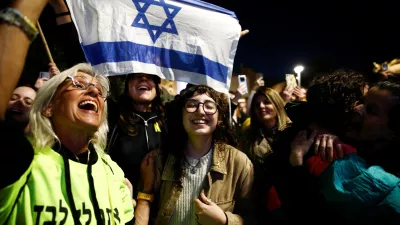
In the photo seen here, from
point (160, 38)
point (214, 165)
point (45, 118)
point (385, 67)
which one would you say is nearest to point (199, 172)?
point (214, 165)

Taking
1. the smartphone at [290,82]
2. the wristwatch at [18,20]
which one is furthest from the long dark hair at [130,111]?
the smartphone at [290,82]

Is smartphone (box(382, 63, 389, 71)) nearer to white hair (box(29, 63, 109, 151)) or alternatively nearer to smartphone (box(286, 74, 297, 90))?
smartphone (box(286, 74, 297, 90))

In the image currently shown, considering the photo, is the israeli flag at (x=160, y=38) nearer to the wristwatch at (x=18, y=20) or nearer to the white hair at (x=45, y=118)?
the white hair at (x=45, y=118)

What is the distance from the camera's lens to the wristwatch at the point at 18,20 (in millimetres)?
982

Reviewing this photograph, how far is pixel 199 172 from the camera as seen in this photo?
2729 mm

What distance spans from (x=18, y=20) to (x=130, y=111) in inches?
95.8

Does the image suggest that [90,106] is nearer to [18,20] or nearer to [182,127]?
[182,127]

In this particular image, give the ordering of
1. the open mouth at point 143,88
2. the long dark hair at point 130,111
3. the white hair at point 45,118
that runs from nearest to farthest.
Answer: the white hair at point 45,118 < the long dark hair at point 130,111 < the open mouth at point 143,88

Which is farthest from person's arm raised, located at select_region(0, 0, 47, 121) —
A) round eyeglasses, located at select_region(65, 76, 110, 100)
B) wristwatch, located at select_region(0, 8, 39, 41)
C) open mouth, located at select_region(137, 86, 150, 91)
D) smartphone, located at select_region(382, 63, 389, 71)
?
smartphone, located at select_region(382, 63, 389, 71)

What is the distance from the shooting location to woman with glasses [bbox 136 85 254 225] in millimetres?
2594

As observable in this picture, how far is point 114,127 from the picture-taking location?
326cm

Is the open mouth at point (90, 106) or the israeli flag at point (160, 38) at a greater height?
the israeli flag at point (160, 38)

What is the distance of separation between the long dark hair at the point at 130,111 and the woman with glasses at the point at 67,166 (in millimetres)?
875

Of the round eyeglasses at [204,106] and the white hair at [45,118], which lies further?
the round eyeglasses at [204,106]
